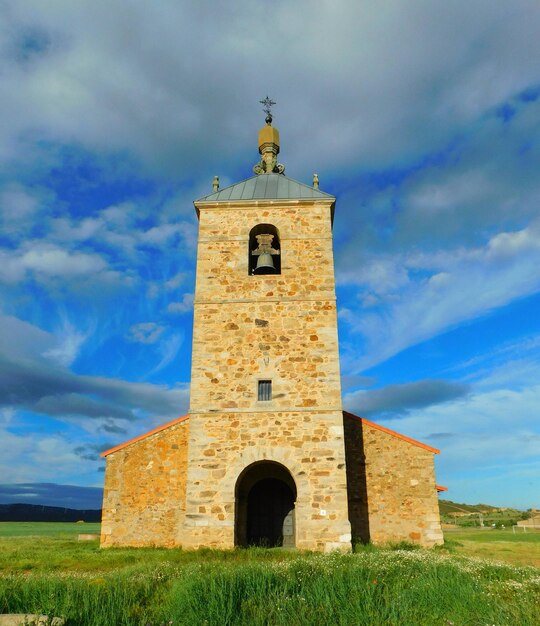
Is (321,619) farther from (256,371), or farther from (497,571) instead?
(256,371)

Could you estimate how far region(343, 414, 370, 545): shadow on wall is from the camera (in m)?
13.5

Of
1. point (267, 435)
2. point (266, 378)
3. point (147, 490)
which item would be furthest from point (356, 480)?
point (147, 490)

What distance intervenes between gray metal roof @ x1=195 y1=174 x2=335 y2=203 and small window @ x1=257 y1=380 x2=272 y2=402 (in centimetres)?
549

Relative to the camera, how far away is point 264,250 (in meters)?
14.0

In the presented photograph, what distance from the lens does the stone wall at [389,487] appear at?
13.4m

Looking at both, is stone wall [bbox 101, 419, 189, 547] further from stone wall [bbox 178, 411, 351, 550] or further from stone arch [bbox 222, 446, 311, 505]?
stone arch [bbox 222, 446, 311, 505]

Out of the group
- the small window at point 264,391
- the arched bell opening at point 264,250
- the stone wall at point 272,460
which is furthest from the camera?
the arched bell opening at point 264,250

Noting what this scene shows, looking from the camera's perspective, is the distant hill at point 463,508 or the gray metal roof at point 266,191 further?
the distant hill at point 463,508

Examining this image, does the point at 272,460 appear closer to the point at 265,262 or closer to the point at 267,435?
the point at 267,435

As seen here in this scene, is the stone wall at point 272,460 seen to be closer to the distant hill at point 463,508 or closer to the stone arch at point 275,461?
the stone arch at point 275,461

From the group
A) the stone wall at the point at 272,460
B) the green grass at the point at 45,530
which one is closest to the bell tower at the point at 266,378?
the stone wall at the point at 272,460

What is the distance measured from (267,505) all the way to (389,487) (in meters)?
3.38

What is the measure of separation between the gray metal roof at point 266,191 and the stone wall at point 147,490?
6660 mm

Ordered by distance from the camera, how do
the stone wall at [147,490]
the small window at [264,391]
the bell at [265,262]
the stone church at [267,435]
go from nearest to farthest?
the stone church at [267,435]
the small window at [264,391]
the stone wall at [147,490]
the bell at [265,262]
